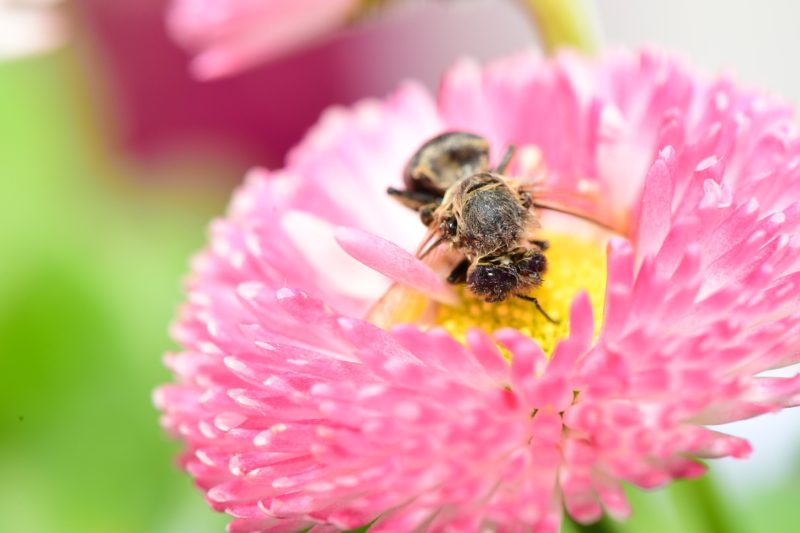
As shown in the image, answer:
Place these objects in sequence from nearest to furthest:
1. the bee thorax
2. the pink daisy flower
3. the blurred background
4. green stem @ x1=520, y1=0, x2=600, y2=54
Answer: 1. the pink daisy flower
2. the bee thorax
3. green stem @ x1=520, y1=0, x2=600, y2=54
4. the blurred background

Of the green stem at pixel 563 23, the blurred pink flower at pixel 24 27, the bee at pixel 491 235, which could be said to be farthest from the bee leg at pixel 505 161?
the blurred pink flower at pixel 24 27

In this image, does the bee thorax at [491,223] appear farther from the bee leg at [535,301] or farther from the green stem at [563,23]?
the green stem at [563,23]

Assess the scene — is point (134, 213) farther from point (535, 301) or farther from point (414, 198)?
point (535, 301)

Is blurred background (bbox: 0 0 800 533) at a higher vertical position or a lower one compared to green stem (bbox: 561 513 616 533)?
higher

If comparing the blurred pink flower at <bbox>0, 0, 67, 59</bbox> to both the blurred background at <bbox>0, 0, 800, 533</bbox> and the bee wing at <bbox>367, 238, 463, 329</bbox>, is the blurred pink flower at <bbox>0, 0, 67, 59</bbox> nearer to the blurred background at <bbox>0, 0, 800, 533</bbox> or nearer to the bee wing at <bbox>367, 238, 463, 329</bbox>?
the blurred background at <bbox>0, 0, 800, 533</bbox>

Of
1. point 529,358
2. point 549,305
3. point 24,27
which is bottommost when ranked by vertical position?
point 529,358

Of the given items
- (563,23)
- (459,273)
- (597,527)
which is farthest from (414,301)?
(563,23)

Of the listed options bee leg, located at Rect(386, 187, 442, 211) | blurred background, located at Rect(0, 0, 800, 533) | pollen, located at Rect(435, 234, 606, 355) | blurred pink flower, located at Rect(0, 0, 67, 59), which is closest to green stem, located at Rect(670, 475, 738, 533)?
blurred background, located at Rect(0, 0, 800, 533)
